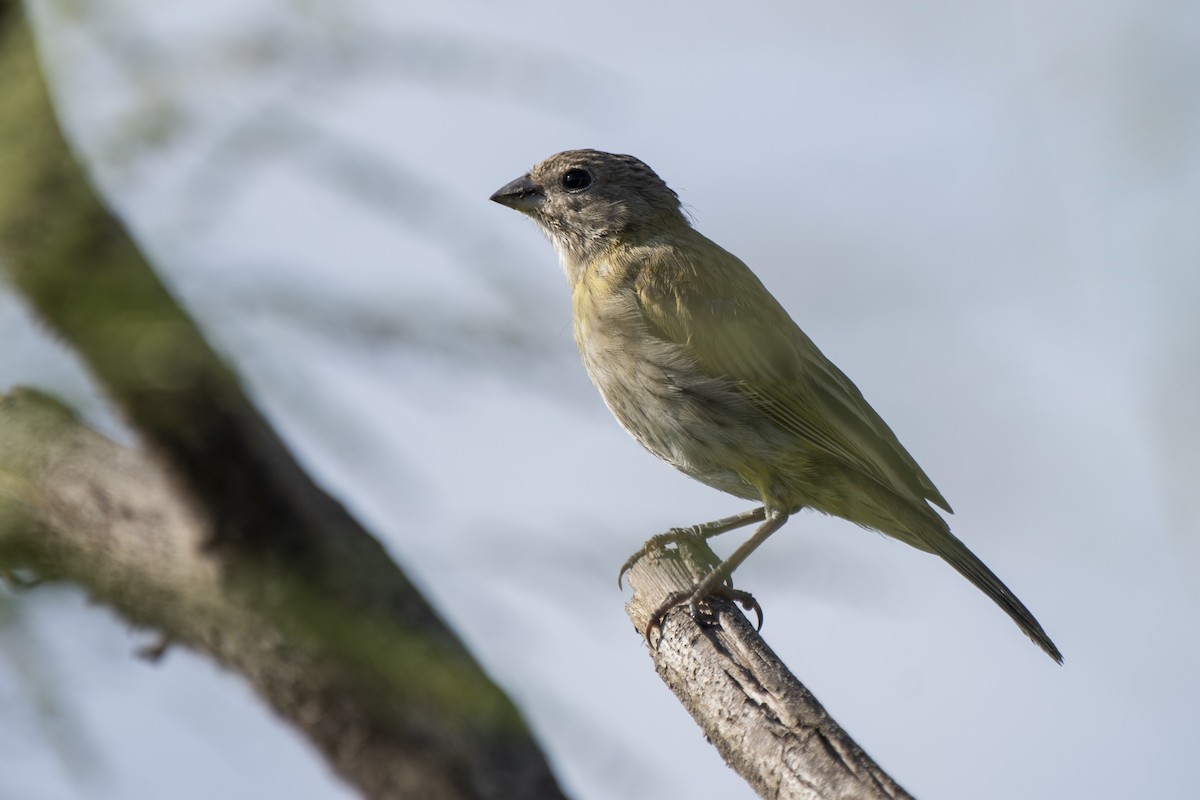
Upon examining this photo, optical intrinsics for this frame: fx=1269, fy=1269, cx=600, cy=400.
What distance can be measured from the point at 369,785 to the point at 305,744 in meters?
0.20

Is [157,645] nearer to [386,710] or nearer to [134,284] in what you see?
[386,710]

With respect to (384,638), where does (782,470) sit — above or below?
above

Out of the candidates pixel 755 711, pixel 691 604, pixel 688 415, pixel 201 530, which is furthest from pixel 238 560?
pixel 688 415

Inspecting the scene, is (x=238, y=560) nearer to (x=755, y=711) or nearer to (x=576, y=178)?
(x=755, y=711)

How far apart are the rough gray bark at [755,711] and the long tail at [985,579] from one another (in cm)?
96

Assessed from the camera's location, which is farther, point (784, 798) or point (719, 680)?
point (719, 680)

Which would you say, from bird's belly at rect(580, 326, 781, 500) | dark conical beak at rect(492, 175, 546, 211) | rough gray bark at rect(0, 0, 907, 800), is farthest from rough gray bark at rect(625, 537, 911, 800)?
dark conical beak at rect(492, 175, 546, 211)

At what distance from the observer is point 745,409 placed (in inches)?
186

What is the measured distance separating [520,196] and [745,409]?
1.91 metres

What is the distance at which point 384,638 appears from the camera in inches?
50.8

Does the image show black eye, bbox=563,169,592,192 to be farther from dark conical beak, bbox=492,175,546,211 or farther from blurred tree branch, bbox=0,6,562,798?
blurred tree branch, bbox=0,6,562,798

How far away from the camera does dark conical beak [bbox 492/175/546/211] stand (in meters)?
6.05

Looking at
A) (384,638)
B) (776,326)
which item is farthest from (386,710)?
(776,326)

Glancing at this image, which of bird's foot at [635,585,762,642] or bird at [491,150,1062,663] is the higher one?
bird at [491,150,1062,663]
